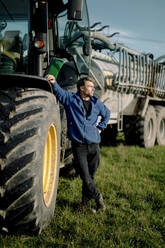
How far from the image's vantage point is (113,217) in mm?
3197

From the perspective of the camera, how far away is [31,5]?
3.22 meters

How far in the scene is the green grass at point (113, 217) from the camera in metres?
2.62

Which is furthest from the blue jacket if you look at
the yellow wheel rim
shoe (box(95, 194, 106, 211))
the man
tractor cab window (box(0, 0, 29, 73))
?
shoe (box(95, 194, 106, 211))

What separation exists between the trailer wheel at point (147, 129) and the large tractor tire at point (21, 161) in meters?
5.41

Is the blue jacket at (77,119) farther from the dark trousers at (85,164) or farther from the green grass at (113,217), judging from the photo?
the green grass at (113,217)

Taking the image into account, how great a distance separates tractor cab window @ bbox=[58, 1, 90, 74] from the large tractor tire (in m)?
1.80

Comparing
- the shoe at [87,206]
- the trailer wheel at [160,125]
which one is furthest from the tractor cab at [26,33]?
the trailer wheel at [160,125]

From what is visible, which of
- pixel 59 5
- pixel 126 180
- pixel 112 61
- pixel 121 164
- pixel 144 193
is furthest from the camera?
pixel 112 61

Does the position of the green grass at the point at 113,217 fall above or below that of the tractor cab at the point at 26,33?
below

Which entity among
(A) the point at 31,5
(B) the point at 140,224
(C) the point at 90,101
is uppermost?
(A) the point at 31,5

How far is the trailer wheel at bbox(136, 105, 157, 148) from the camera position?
300 inches

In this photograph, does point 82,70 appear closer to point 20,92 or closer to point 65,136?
point 65,136

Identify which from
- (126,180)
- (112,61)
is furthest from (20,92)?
(112,61)

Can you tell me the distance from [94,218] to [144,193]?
114 cm
